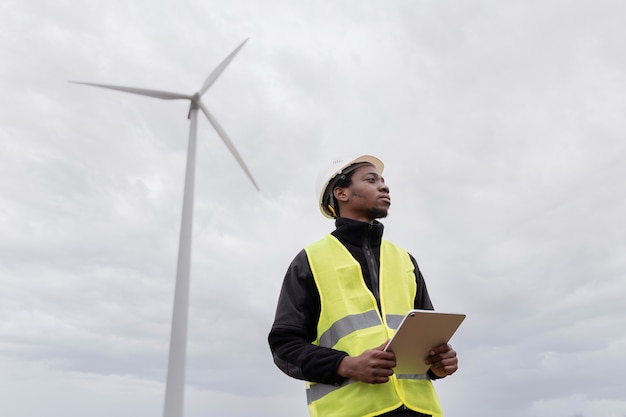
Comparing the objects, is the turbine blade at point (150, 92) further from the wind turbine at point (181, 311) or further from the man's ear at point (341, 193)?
the man's ear at point (341, 193)

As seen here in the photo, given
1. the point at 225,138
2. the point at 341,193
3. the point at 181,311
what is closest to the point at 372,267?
the point at 341,193

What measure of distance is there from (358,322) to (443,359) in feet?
2.12

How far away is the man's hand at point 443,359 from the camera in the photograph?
14.5 ft

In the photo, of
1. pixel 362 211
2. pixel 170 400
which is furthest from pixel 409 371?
pixel 170 400

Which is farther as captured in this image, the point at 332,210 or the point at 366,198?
the point at 332,210

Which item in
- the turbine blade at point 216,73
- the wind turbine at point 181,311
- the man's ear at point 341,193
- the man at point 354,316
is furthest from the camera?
the turbine blade at point 216,73

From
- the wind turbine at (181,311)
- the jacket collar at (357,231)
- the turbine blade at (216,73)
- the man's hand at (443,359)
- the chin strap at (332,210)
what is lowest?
the man's hand at (443,359)

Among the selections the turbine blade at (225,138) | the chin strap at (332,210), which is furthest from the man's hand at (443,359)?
the turbine blade at (225,138)

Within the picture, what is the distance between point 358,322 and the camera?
4570 millimetres

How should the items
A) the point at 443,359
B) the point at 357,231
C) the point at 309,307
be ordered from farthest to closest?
1. the point at 357,231
2. the point at 309,307
3. the point at 443,359

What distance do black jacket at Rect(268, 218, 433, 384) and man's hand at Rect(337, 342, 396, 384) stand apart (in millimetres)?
143

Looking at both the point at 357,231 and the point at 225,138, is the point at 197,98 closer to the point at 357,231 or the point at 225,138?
the point at 225,138

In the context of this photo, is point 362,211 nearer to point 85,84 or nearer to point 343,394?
point 343,394

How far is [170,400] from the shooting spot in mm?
19328
